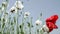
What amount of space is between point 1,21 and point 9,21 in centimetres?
27

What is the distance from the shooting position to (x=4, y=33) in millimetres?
3139

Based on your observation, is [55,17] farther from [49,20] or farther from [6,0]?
[6,0]

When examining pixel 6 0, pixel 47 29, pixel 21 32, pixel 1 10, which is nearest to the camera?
pixel 47 29

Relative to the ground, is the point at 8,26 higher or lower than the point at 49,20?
lower

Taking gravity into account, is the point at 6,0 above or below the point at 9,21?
above

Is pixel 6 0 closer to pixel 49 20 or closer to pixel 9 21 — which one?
pixel 9 21

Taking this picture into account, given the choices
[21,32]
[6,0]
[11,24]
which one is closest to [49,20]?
[21,32]

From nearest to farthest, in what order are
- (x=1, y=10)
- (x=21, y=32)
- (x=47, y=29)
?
1. (x=47, y=29)
2. (x=21, y=32)
3. (x=1, y=10)

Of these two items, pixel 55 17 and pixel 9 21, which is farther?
pixel 9 21

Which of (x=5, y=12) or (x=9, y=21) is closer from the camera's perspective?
(x=5, y=12)

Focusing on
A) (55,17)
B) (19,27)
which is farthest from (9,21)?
(55,17)

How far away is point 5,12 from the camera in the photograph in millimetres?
3027

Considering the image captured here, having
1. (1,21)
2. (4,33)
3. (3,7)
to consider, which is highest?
(3,7)

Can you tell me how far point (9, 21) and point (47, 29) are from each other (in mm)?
1847
